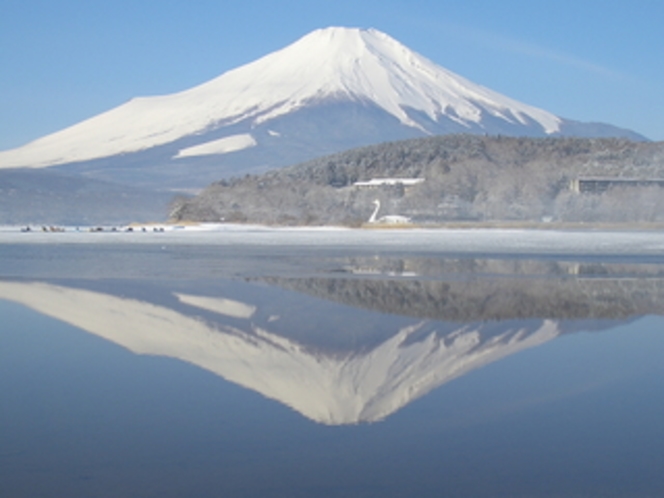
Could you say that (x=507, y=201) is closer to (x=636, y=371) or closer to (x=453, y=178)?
(x=453, y=178)

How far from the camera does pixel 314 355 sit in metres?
9.12

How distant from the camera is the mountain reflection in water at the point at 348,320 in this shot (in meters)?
7.99

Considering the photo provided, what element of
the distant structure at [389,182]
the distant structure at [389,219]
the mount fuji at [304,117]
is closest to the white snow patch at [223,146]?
the mount fuji at [304,117]

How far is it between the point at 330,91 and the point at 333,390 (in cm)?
17290

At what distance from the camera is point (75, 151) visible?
A: 191500 mm

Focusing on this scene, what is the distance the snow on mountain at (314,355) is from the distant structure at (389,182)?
58.5 meters

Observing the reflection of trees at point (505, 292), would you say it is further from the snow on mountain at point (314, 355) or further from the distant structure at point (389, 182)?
the distant structure at point (389, 182)

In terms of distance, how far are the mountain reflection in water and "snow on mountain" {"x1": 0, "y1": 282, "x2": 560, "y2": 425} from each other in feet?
0.04

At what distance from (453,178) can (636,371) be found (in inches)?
2384

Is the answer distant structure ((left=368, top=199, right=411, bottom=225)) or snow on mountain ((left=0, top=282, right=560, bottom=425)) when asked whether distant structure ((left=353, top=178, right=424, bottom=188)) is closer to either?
distant structure ((left=368, top=199, right=411, bottom=225))

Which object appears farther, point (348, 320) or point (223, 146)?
point (223, 146)

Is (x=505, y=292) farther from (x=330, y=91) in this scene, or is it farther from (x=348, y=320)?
(x=330, y=91)

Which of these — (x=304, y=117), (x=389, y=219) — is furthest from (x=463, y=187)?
(x=304, y=117)

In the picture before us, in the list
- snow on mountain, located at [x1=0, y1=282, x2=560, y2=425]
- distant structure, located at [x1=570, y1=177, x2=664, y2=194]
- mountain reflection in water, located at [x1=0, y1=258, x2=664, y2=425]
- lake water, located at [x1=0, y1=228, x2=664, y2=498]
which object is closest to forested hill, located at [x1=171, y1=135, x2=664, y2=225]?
distant structure, located at [x1=570, y1=177, x2=664, y2=194]
